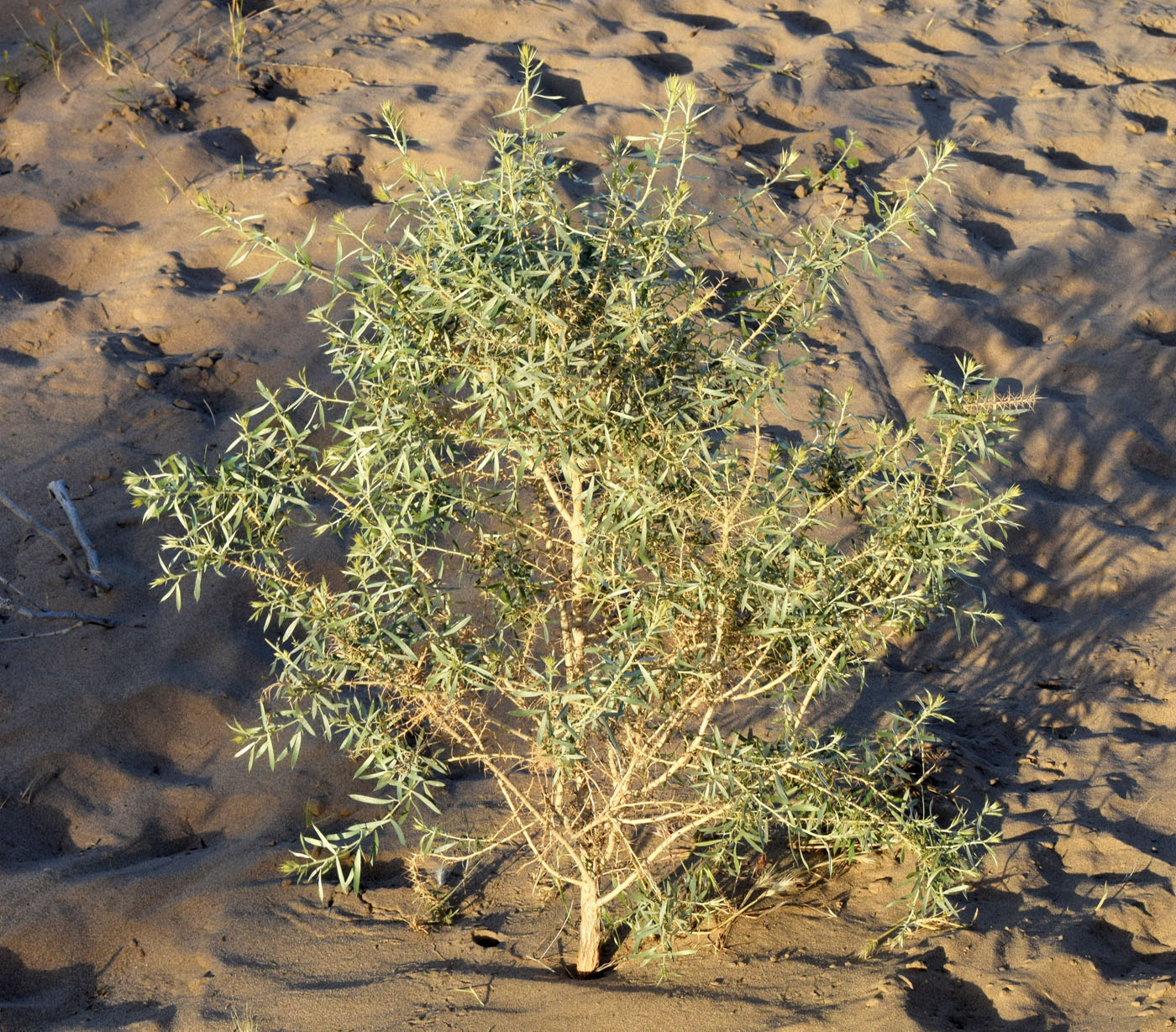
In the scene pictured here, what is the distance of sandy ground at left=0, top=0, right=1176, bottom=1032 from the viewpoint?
2.86m

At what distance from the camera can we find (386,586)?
2436 mm

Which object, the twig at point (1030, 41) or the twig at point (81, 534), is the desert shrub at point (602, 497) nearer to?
the twig at point (81, 534)

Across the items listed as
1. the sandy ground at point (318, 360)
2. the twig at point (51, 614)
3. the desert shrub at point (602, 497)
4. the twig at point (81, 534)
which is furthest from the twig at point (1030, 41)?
the twig at point (51, 614)

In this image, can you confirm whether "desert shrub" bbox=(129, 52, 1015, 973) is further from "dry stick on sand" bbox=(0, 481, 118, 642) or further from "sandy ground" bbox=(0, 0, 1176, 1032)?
"dry stick on sand" bbox=(0, 481, 118, 642)

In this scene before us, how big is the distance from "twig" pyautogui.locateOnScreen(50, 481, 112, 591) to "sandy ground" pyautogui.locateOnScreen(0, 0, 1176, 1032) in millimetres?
89

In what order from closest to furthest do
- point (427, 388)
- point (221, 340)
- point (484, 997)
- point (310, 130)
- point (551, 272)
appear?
point (551, 272)
point (427, 388)
point (484, 997)
point (221, 340)
point (310, 130)

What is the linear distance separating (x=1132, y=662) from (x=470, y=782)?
8.40 feet


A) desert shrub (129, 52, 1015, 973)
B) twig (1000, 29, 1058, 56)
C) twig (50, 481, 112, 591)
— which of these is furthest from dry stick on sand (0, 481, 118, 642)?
twig (1000, 29, 1058, 56)

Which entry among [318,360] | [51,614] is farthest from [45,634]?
[318,360]

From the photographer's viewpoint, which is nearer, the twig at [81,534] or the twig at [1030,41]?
the twig at [81,534]

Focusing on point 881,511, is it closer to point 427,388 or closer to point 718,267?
point 427,388

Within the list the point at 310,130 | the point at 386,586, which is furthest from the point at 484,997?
the point at 310,130

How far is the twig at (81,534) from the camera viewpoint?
4.03m

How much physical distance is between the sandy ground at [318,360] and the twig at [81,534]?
89mm
